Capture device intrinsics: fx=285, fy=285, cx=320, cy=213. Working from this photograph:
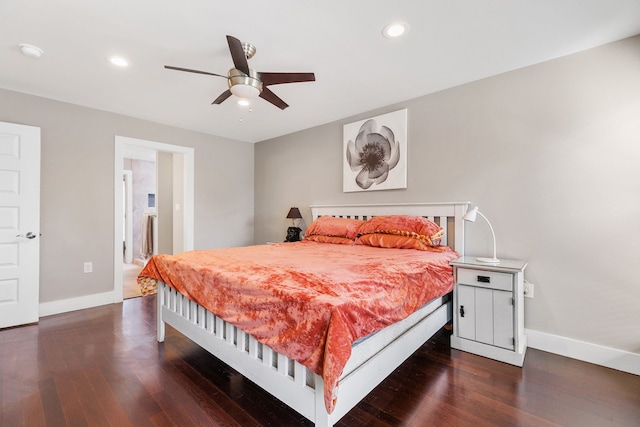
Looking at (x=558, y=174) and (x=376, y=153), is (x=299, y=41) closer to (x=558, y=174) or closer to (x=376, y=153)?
(x=376, y=153)

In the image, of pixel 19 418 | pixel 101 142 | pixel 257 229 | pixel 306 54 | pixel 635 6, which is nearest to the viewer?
pixel 19 418

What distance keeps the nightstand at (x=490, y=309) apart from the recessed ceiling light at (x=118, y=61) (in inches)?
130

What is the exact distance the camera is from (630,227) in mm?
2096

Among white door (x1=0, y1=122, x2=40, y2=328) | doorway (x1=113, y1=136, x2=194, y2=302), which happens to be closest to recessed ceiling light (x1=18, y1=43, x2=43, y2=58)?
white door (x1=0, y1=122, x2=40, y2=328)

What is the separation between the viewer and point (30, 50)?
2266mm

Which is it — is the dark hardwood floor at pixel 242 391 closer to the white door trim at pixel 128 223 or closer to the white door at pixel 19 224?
the white door at pixel 19 224

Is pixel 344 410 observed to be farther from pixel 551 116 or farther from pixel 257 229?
pixel 257 229

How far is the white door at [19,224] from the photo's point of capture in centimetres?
286

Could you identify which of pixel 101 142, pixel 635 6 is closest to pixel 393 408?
pixel 635 6

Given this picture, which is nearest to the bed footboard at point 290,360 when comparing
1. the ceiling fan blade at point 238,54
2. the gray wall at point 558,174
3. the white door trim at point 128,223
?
the gray wall at point 558,174

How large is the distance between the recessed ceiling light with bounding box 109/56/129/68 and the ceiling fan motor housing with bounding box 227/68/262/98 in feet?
3.55

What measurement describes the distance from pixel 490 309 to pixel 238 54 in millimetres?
2602

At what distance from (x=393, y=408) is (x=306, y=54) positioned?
258cm

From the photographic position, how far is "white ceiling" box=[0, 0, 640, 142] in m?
1.82
